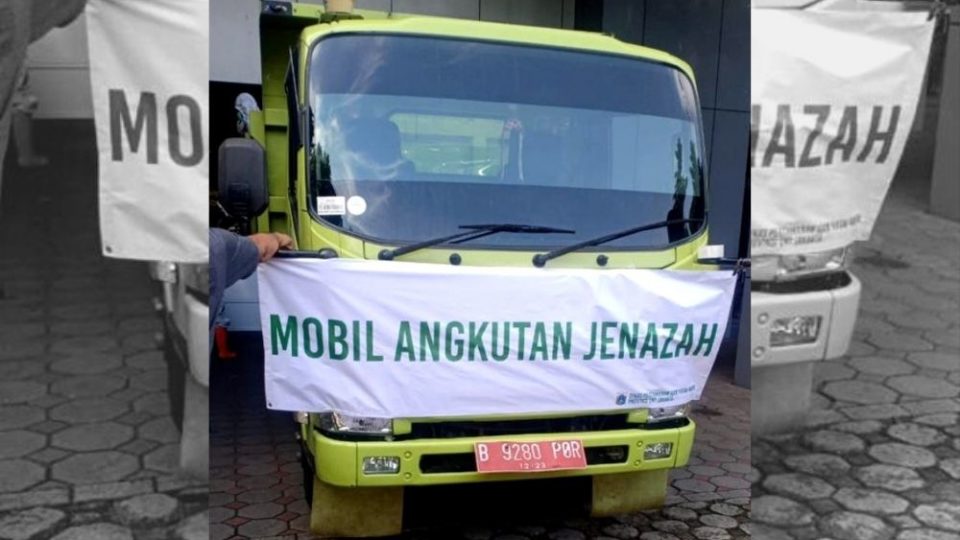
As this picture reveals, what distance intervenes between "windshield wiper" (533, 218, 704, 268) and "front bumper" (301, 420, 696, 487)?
36cm

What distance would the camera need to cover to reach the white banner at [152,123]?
4.66 feet

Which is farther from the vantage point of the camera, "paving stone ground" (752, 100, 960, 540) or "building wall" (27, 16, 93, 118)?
"paving stone ground" (752, 100, 960, 540)

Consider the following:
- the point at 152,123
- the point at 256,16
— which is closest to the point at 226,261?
the point at 152,123

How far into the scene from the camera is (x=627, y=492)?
75.6 inches

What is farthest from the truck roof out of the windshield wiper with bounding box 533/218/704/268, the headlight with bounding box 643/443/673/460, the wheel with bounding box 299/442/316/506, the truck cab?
the wheel with bounding box 299/442/316/506

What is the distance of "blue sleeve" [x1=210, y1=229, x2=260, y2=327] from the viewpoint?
4.86ft

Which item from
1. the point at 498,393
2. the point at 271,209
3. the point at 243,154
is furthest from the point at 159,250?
the point at 498,393

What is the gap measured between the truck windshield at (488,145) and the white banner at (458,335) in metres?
0.12

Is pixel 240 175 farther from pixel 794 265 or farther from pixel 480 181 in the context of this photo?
pixel 794 265

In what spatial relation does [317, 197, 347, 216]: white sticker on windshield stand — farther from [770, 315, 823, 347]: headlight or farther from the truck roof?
[770, 315, 823, 347]: headlight

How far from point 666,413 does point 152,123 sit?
3.83 ft

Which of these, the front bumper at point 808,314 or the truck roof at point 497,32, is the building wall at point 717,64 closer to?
the truck roof at point 497,32

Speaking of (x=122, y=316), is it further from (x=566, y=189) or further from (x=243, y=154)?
(x=566, y=189)

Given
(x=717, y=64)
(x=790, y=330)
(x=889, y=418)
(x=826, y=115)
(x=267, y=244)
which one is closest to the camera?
(x=826, y=115)
